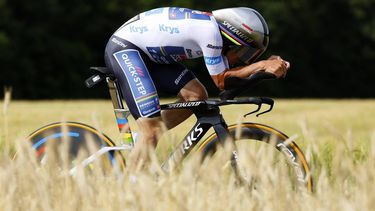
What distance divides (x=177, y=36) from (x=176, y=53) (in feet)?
0.41

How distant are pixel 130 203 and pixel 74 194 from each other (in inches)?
13.2

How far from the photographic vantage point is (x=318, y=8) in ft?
184

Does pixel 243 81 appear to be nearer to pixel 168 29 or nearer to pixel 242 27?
pixel 242 27

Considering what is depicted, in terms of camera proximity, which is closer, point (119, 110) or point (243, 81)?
point (243, 81)

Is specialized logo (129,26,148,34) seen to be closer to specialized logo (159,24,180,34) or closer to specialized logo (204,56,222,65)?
specialized logo (159,24,180,34)

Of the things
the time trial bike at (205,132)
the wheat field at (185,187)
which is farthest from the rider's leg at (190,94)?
the wheat field at (185,187)

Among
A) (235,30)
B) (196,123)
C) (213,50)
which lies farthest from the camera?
(196,123)

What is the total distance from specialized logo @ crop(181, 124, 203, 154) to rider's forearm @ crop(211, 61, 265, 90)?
0.39 meters

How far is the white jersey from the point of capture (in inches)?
192

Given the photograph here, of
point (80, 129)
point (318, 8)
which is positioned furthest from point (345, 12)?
point (80, 129)

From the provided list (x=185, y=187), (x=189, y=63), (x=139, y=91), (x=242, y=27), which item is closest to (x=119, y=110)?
(x=139, y=91)

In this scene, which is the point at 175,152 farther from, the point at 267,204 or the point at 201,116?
the point at 267,204

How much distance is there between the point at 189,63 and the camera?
47.1 metres

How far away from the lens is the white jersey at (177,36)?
192 inches
